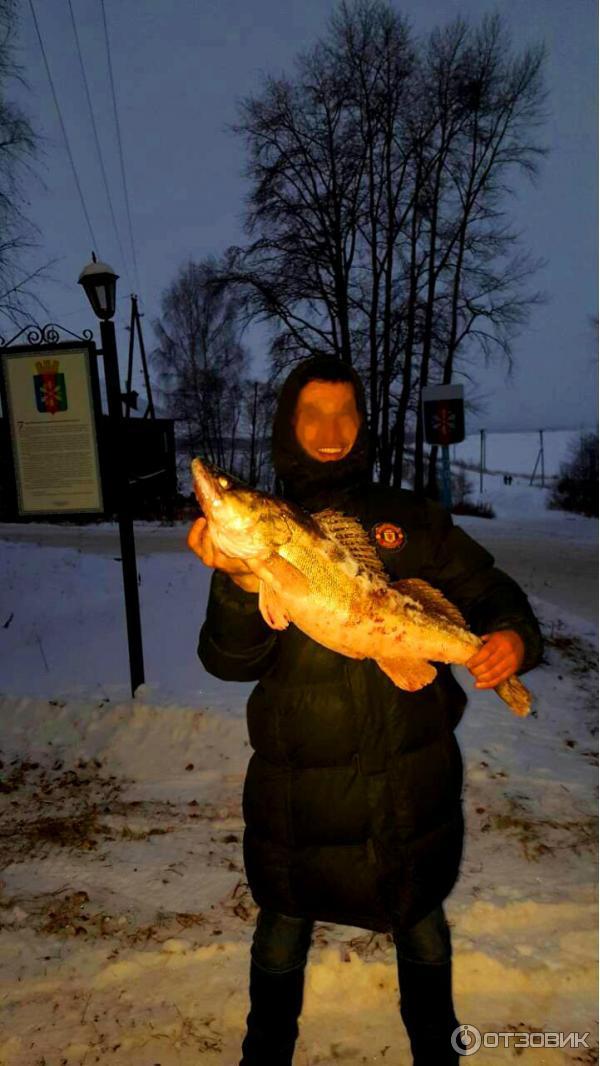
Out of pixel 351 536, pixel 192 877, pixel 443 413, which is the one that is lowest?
pixel 192 877

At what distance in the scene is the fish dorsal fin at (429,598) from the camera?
7.09 feet

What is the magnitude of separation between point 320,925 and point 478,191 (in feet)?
67.0

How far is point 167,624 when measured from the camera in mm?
7816

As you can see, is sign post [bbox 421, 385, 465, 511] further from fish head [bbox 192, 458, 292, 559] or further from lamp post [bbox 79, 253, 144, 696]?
fish head [bbox 192, 458, 292, 559]

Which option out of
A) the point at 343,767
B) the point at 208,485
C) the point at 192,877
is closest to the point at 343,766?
the point at 343,767

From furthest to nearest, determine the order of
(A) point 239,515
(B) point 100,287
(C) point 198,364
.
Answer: (C) point 198,364 → (B) point 100,287 → (A) point 239,515

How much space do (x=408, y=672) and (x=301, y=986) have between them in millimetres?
1297

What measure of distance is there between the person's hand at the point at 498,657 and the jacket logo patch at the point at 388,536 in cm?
46

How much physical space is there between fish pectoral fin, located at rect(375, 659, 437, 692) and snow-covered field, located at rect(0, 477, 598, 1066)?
68.6 inches

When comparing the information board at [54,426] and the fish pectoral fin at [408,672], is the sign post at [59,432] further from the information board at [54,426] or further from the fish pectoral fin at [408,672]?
the fish pectoral fin at [408,672]

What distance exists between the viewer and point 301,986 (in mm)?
2262

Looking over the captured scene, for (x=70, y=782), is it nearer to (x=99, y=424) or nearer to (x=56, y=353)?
(x=99, y=424)

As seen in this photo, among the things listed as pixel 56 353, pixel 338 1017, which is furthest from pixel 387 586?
pixel 56 353

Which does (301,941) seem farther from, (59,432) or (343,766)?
(59,432)
